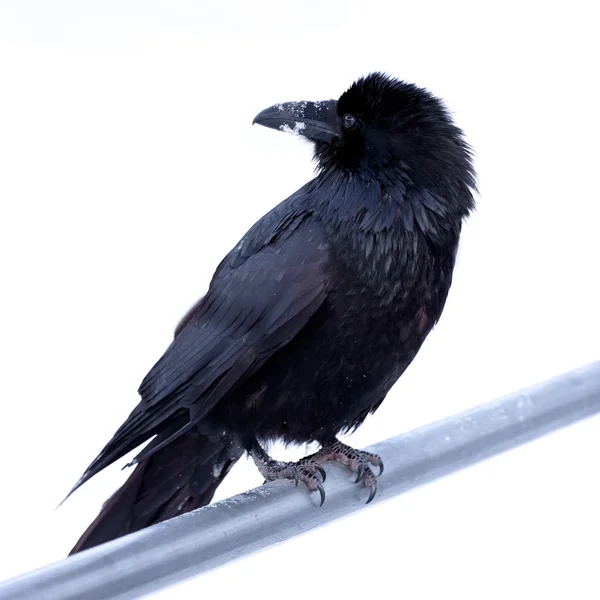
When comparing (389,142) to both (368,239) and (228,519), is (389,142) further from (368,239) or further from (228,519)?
(228,519)

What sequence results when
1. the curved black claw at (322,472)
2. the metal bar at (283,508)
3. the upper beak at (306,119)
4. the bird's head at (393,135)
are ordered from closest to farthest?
the metal bar at (283,508), the curved black claw at (322,472), the bird's head at (393,135), the upper beak at (306,119)

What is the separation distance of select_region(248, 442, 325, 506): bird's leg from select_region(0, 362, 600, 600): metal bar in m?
0.04

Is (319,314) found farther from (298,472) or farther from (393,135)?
(393,135)

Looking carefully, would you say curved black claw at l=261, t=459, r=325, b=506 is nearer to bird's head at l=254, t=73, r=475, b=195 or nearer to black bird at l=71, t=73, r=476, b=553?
black bird at l=71, t=73, r=476, b=553

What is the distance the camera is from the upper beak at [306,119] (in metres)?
3.16

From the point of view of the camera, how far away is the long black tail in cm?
305

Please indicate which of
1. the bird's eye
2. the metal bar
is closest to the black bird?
the bird's eye

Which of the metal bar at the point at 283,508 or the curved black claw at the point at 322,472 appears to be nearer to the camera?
the metal bar at the point at 283,508

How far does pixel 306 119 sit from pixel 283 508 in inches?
55.1

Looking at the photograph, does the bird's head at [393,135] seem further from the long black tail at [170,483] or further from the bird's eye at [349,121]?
the long black tail at [170,483]

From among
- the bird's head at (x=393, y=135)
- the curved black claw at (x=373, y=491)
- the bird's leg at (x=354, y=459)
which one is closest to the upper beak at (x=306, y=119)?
the bird's head at (x=393, y=135)

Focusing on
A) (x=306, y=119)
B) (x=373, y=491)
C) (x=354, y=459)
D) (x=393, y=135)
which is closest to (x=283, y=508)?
(x=373, y=491)

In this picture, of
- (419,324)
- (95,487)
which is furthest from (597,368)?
(95,487)

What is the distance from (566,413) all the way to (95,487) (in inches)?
95.3
